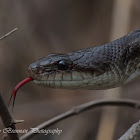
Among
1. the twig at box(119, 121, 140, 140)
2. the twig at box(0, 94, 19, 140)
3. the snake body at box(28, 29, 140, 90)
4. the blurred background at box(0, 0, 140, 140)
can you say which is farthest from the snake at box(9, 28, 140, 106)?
the blurred background at box(0, 0, 140, 140)

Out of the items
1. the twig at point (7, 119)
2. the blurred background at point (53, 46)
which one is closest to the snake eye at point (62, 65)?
the twig at point (7, 119)

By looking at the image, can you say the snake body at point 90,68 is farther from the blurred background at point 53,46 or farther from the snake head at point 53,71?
the blurred background at point 53,46

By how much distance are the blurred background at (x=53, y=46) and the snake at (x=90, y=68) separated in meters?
2.85

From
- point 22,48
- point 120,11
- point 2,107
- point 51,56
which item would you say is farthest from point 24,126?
point 2,107

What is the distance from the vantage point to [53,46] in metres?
6.72

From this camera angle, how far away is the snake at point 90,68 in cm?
262

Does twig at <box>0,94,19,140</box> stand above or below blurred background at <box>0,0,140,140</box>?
Result: above

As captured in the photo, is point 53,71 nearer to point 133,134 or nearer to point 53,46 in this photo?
point 133,134

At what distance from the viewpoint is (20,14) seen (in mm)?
6418

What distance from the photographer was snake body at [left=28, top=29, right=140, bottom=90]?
2.62m

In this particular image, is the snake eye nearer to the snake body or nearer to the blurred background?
the snake body

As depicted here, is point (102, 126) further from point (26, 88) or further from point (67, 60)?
point (26, 88)

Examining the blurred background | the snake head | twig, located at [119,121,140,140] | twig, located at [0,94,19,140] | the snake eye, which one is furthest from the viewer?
the blurred background

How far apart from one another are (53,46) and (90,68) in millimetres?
4090
